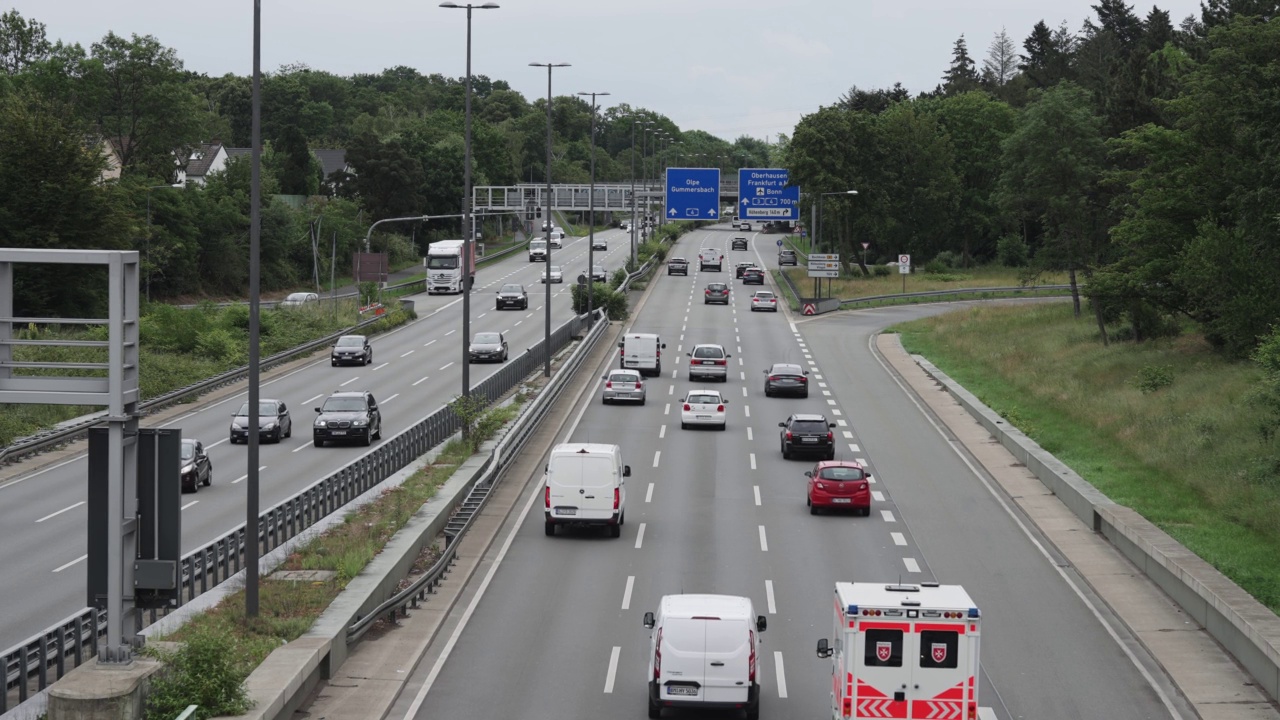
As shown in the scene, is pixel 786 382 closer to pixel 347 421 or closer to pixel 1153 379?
pixel 1153 379

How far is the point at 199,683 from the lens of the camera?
52.0 ft

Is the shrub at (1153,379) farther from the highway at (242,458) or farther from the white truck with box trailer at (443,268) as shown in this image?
the white truck with box trailer at (443,268)

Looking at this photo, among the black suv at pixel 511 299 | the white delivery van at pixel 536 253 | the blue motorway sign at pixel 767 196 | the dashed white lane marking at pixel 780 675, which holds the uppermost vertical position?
the blue motorway sign at pixel 767 196

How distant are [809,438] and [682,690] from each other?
2292 cm

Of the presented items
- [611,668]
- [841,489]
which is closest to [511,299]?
[841,489]

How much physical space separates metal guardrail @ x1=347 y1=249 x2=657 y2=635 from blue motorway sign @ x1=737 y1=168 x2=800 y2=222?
39559 mm

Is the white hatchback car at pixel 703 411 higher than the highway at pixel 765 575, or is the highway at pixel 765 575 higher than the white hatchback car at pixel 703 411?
the white hatchback car at pixel 703 411

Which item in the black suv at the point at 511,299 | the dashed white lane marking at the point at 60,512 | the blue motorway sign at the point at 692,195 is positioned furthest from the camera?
the blue motorway sign at the point at 692,195

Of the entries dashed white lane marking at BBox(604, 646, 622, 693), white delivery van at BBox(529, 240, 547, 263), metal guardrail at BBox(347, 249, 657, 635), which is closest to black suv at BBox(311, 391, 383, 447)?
metal guardrail at BBox(347, 249, 657, 635)

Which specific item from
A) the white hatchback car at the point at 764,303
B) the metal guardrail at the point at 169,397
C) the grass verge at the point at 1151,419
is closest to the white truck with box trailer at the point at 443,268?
the metal guardrail at the point at 169,397

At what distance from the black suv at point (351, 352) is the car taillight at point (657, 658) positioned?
155 ft

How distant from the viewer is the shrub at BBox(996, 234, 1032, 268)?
375ft

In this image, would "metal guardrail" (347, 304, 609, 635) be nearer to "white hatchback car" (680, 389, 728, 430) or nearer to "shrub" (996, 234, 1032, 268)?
"white hatchback car" (680, 389, 728, 430)

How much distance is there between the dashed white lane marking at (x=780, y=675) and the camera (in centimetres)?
1963
